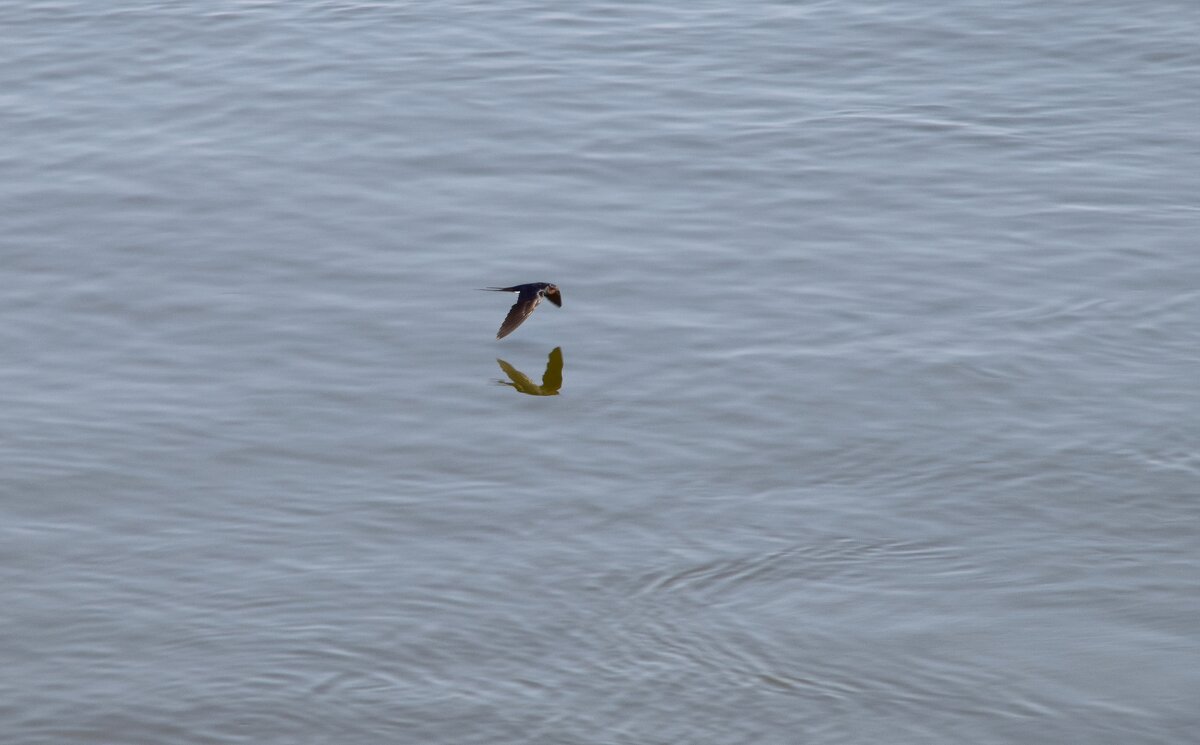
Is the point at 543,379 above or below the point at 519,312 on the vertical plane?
below

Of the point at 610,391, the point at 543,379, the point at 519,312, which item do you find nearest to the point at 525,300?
the point at 519,312

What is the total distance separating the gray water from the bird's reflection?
0.05m

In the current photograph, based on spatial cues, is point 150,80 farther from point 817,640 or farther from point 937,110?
point 817,640

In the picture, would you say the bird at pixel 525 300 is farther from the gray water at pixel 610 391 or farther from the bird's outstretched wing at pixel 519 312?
the gray water at pixel 610 391

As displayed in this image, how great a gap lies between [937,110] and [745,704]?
8.64 metres

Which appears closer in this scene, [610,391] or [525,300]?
[610,391]

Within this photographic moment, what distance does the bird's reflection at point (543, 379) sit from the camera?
10344 millimetres

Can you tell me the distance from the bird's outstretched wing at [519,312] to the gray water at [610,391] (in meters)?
0.36

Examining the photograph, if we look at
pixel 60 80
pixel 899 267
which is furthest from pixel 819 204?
pixel 60 80

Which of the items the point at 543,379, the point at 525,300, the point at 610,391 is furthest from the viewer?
the point at 525,300

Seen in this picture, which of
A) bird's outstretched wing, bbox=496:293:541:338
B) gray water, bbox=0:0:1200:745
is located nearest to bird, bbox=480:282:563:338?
bird's outstretched wing, bbox=496:293:541:338

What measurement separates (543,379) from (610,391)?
1.43 ft

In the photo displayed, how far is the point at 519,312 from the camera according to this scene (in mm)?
10516

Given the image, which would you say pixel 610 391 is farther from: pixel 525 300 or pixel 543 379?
pixel 525 300
